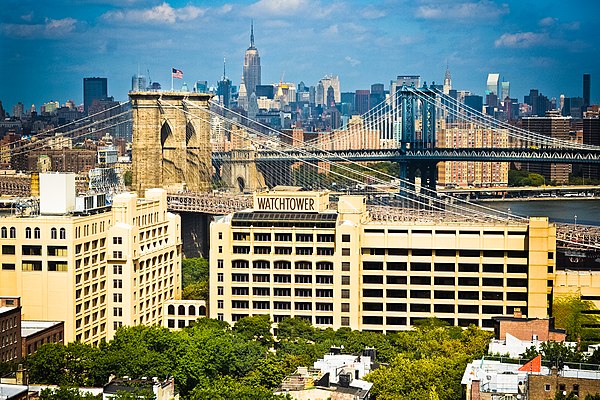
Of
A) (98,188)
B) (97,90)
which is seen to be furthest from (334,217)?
(97,90)

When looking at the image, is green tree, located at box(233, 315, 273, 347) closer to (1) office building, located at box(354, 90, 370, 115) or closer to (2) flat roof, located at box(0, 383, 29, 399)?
(2) flat roof, located at box(0, 383, 29, 399)

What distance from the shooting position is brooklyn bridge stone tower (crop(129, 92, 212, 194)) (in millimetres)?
51625

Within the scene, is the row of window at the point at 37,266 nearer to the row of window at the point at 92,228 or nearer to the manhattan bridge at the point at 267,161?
the row of window at the point at 92,228

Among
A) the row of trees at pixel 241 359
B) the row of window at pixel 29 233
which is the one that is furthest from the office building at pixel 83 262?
the row of trees at pixel 241 359

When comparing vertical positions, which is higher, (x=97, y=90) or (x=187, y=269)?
(x=97, y=90)

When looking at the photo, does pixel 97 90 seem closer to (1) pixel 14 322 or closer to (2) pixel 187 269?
(2) pixel 187 269

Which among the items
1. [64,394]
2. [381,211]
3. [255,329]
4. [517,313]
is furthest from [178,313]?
[381,211]

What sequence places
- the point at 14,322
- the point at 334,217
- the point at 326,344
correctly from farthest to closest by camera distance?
the point at 334,217, the point at 326,344, the point at 14,322

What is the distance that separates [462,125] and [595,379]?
8556 centimetres

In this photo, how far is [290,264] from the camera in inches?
1245

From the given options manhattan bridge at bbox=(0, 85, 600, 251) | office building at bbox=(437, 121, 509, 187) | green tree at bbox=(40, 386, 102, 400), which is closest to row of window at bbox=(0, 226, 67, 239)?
green tree at bbox=(40, 386, 102, 400)

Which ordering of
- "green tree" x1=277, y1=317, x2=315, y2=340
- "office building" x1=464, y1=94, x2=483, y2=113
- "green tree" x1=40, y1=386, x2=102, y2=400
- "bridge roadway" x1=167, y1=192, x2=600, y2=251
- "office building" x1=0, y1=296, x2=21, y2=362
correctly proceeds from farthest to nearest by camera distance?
"office building" x1=464, y1=94, x2=483, y2=113
"bridge roadway" x1=167, y1=192, x2=600, y2=251
"green tree" x1=277, y1=317, x2=315, y2=340
"office building" x1=0, y1=296, x2=21, y2=362
"green tree" x1=40, y1=386, x2=102, y2=400

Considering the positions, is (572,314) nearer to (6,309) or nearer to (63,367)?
(63,367)

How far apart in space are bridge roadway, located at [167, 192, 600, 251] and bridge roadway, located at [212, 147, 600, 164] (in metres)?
7.64
